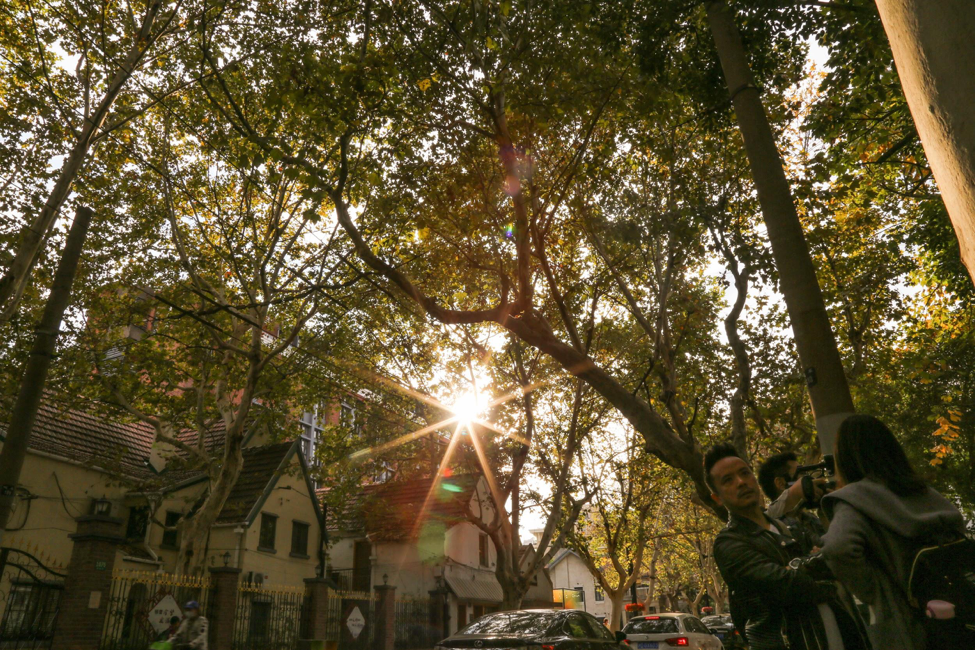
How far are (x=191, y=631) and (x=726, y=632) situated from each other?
11.7m

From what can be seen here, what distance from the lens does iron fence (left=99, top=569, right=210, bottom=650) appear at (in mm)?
13234

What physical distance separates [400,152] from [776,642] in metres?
10.1

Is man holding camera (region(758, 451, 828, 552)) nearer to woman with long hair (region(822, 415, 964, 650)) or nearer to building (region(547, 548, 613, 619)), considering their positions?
woman with long hair (region(822, 415, 964, 650))

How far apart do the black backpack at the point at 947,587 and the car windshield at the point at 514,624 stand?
23.5 ft

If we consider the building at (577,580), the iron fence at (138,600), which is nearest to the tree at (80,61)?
the iron fence at (138,600)

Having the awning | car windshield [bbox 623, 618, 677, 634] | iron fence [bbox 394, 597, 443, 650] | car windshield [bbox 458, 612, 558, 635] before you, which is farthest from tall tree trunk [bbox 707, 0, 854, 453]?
the awning

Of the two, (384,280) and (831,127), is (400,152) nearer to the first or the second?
(384,280)

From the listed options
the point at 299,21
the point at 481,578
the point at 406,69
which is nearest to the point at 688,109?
the point at 406,69

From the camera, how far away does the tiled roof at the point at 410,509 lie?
2583cm

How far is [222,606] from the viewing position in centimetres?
1464

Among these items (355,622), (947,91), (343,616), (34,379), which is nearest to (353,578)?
(343,616)

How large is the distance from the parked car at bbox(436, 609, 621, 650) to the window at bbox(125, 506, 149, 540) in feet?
48.6

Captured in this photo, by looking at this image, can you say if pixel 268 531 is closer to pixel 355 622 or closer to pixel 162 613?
pixel 355 622

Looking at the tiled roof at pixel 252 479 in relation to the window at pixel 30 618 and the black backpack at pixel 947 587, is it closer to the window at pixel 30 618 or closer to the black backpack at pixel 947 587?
the window at pixel 30 618
